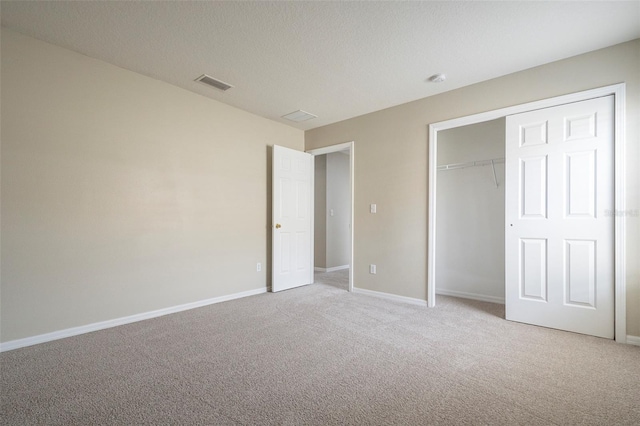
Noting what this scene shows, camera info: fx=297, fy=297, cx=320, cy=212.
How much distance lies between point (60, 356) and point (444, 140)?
4.84 metres

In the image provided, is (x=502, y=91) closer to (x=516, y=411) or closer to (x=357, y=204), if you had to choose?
(x=357, y=204)

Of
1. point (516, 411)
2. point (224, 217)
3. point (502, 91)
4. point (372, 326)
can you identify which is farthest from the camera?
point (224, 217)

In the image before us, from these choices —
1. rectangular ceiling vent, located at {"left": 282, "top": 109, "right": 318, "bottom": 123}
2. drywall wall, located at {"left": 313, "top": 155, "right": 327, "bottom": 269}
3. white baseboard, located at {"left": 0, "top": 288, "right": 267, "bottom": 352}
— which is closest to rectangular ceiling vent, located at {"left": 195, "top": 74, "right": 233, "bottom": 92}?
rectangular ceiling vent, located at {"left": 282, "top": 109, "right": 318, "bottom": 123}

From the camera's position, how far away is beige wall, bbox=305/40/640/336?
2.53 meters

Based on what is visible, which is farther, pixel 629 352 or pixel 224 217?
pixel 224 217

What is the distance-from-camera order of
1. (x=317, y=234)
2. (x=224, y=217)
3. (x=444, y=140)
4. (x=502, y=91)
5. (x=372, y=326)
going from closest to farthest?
(x=372, y=326), (x=502, y=91), (x=224, y=217), (x=444, y=140), (x=317, y=234)

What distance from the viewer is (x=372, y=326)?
296 cm

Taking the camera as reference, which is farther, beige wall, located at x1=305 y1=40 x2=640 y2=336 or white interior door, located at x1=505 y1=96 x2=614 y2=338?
white interior door, located at x1=505 y1=96 x2=614 y2=338

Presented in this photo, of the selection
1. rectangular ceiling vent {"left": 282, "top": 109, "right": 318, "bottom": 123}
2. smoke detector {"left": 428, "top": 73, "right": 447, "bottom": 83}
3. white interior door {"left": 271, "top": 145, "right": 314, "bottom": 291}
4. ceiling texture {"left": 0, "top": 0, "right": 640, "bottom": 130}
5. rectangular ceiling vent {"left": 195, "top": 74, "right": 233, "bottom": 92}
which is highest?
ceiling texture {"left": 0, "top": 0, "right": 640, "bottom": 130}

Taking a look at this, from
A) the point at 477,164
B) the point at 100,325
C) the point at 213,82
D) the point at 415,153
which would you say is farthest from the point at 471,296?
the point at 100,325

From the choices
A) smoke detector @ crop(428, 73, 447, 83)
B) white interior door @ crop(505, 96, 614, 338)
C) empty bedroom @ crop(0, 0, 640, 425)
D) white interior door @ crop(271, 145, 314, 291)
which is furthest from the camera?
white interior door @ crop(271, 145, 314, 291)

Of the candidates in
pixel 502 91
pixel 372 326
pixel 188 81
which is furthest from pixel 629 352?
pixel 188 81

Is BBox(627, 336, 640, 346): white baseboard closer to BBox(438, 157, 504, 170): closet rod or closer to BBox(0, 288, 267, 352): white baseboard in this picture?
BBox(438, 157, 504, 170): closet rod

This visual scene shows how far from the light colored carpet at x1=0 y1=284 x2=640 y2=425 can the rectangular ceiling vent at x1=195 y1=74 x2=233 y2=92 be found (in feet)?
8.49
